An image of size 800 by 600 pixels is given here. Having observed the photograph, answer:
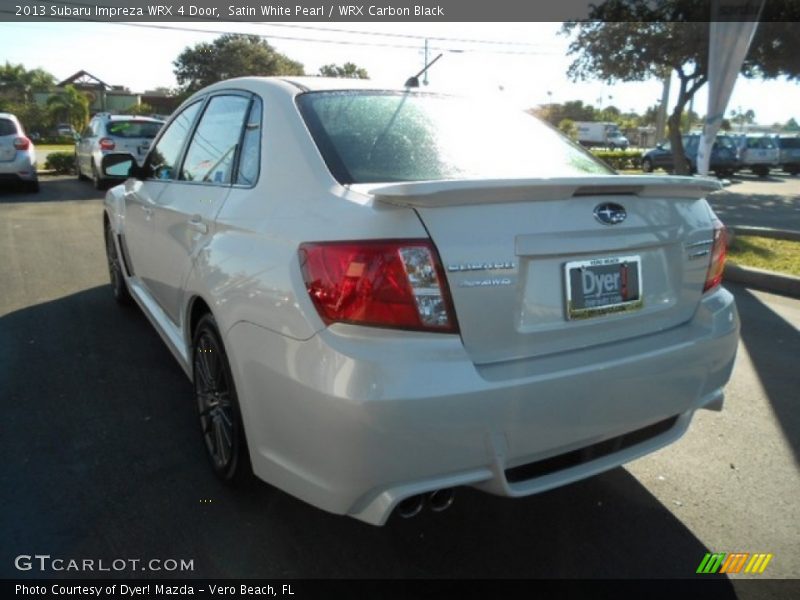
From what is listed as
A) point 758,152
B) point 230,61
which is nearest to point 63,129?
point 230,61

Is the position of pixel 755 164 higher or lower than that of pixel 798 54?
lower

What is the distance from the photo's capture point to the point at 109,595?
2.25 meters

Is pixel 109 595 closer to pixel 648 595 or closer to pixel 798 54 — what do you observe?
pixel 648 595

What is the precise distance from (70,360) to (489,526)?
9.95 feet

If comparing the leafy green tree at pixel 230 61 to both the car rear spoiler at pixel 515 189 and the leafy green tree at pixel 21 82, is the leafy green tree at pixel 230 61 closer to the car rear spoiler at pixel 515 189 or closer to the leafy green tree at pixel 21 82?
the leafy green tree at pixel 21 82

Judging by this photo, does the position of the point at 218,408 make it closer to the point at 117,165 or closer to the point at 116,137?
the point at 117,165

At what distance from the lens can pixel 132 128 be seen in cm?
1439

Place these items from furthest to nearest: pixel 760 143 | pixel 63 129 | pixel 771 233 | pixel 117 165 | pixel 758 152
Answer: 1. pixel 63 129
2. pixel 760 143
3. pixel 758 152
4. pixel 771 233
5. pixel 117 165

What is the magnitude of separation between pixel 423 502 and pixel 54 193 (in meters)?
14.5

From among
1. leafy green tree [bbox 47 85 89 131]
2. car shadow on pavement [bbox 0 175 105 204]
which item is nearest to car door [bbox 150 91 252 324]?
car shadow on pavement [bbox 0 175 105 204]

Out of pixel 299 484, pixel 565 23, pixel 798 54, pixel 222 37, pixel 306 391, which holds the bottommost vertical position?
pixel 299 484

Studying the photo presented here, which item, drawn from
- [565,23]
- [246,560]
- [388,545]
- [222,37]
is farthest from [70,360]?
[222,37]

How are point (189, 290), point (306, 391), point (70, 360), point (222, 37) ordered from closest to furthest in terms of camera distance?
point (306, 391) < point (189, 290) < point (70, 360) < point (222, 37)

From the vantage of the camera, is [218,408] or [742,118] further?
[742,118]
